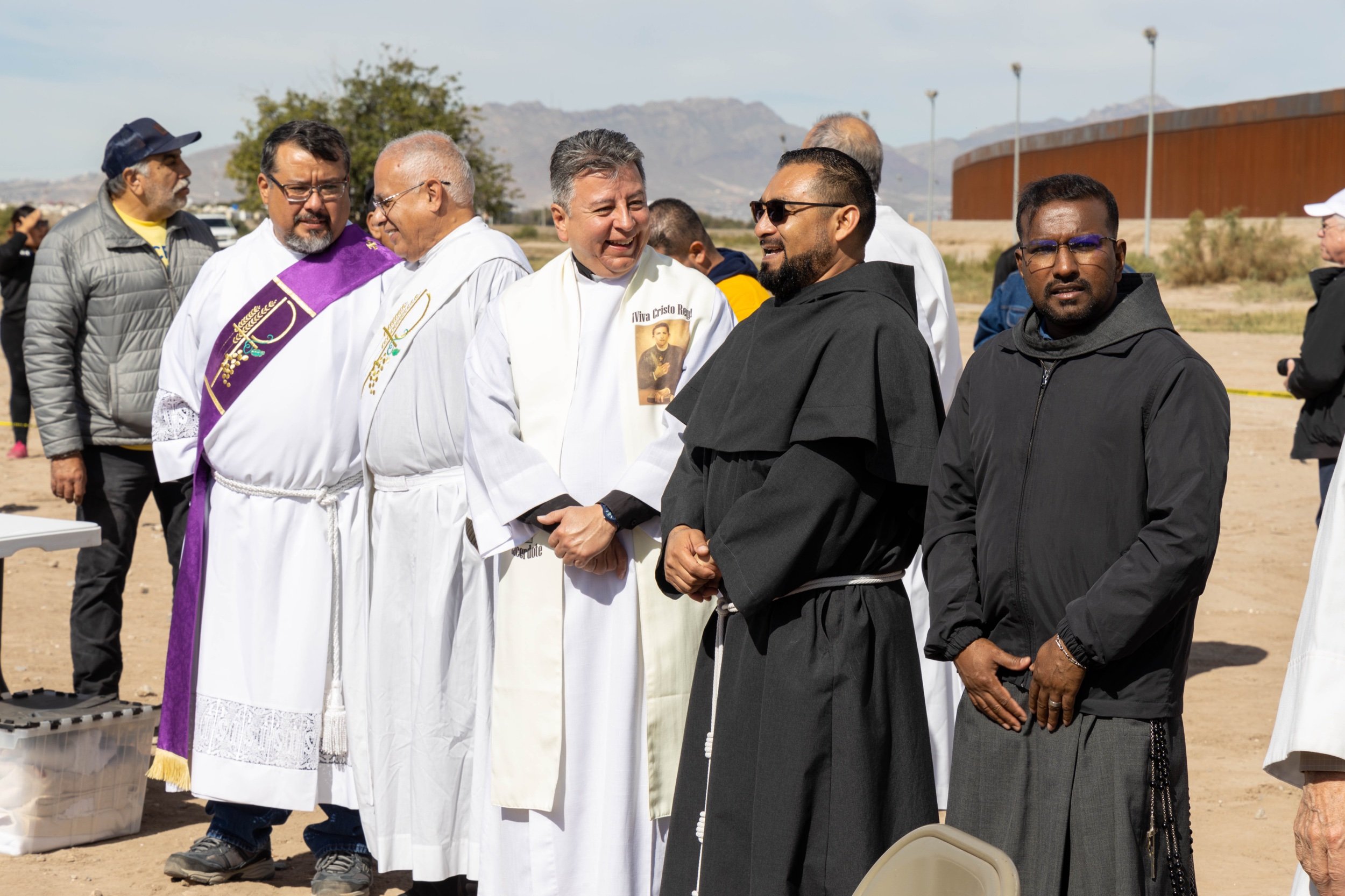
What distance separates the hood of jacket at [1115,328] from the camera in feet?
9.60

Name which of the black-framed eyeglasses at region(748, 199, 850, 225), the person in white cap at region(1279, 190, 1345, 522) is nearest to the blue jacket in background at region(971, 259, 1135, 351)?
the person in white cap at region(1279, 190, 1345, 522)

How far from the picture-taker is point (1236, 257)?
33.5 metres

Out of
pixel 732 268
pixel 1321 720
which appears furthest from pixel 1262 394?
pixel 1321 720

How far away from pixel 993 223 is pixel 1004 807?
5972 cm

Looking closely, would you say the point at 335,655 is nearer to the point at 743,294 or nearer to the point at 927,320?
the point at 743,294

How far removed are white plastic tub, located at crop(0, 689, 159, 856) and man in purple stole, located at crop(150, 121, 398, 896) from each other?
0.86 feet

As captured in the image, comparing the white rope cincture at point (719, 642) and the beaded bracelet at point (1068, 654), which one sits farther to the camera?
the white rope cincture at point (719, 642)

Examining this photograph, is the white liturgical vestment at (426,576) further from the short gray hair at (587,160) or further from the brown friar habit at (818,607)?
the brown friar habit at (818,607)

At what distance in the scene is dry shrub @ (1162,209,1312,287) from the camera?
33062mm

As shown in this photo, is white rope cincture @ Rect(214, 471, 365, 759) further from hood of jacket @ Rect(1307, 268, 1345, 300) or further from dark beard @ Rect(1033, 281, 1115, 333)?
hood of jacket @ Rect(1307, 268, 1345, 300)

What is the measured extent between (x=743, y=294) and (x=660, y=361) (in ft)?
4.93

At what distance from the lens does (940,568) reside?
10.2 feet

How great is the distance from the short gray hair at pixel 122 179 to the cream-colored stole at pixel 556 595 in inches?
88.7

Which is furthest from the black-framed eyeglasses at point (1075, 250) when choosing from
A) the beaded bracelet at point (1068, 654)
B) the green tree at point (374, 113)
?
the green tree at point (374, 113)
